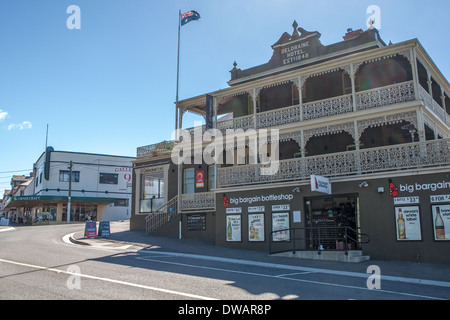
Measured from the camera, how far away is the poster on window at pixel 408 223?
14883mm

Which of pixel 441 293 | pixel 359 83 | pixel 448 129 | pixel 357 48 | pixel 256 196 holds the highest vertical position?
pixel 357 48

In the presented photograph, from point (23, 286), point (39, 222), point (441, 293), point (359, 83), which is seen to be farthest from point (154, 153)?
point (39, 222)

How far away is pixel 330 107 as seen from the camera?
19.0 m

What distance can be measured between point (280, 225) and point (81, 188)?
1503 inches

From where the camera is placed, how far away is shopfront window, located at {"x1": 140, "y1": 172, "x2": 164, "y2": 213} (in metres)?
28.5

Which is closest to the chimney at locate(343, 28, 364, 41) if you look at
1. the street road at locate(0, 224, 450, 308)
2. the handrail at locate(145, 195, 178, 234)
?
the handrail at locate(145, 195, 178, 234)

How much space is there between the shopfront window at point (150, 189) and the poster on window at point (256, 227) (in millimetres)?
10657

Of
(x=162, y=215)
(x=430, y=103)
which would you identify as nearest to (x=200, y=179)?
(x=162, y=215)

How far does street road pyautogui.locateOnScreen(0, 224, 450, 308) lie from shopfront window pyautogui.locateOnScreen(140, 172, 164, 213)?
13.6 metres

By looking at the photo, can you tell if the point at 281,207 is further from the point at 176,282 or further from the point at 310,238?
the point at 176,282

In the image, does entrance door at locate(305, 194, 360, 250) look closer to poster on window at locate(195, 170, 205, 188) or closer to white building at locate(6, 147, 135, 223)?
poster on window at locate(195, 170, 205, 188)
